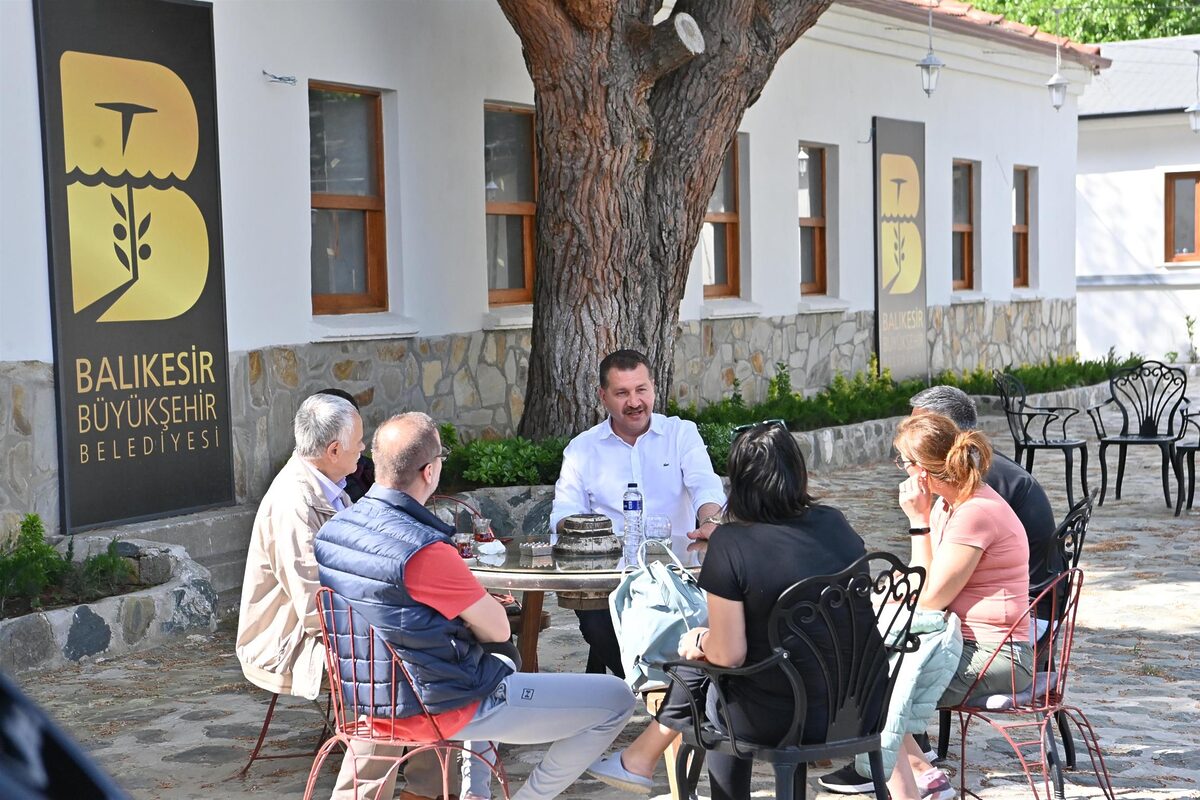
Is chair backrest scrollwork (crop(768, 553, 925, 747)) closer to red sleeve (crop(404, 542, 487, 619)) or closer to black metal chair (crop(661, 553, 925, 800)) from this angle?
black metal chair (crop(661, 553, 925, 800))

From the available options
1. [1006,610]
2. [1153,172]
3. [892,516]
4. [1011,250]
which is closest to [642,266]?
[892,516]

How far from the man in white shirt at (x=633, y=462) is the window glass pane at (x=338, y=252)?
4292 mm

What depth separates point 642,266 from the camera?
9.35 m

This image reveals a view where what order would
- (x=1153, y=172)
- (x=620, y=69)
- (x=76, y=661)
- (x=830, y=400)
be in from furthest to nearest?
1. (x=1153, y=172)
2. (x=830, y=400)
3. (x=620, y=69)
4. (x=76, y=661)

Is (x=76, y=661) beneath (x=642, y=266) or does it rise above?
beneath

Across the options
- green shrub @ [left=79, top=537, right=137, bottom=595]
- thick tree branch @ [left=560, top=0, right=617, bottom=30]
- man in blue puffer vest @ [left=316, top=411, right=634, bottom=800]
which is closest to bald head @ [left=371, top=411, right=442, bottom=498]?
man in blue puffer vest @ [left=316, top=411, right=634, bottom=800]

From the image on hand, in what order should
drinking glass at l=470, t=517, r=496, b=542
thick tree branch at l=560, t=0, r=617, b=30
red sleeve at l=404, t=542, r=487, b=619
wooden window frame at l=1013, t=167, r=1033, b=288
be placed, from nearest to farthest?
red sleeve at l=404, t=542, r=487, b=619, drinking glass at l=470, t=517, r=496, b=542, thick tree branch at l=560, t=0, r=617, b=30, wooden window frame at l=1013, t=167, r=1033, b=288

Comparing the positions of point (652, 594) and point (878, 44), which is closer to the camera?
point (652, 594)

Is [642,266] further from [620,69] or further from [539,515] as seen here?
[539,515]

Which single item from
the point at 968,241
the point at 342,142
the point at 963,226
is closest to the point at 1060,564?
the point at 342,142

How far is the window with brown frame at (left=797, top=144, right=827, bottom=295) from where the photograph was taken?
1473cm

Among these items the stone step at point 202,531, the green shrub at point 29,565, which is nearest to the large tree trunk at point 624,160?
the stone step at point 202,531

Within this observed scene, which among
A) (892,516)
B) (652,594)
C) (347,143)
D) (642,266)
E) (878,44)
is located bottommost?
(892,516)

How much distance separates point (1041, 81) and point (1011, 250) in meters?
2.32
